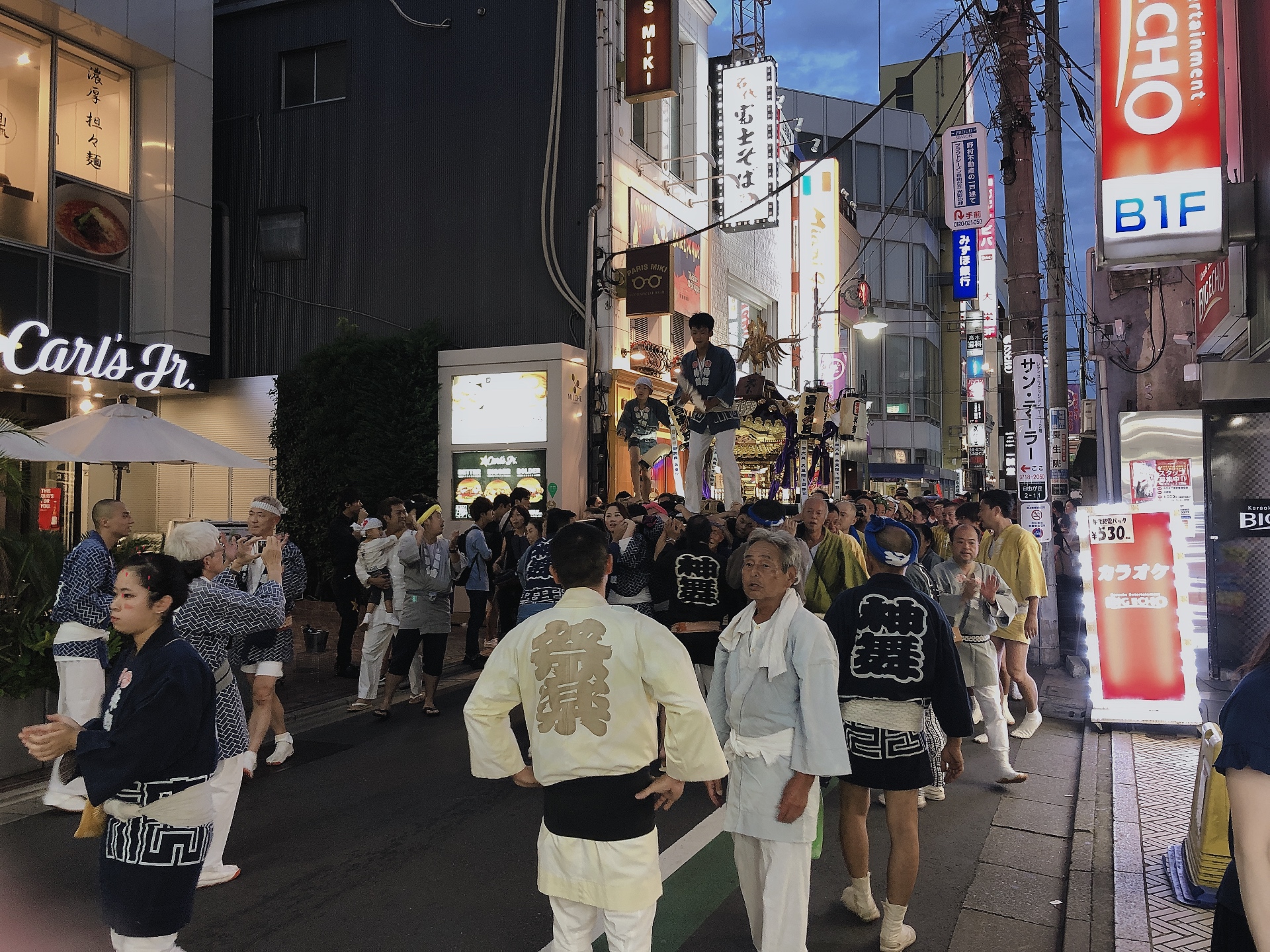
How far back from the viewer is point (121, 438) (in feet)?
33.3

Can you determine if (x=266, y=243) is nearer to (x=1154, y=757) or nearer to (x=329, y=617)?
(x=329, y=617)

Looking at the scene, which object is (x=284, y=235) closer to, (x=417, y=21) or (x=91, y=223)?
(x=91, y=223)

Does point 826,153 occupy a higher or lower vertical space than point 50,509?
higher

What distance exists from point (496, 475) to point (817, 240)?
50.9 feet

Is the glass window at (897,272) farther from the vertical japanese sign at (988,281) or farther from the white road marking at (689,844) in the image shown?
the white road marking at (689,844)

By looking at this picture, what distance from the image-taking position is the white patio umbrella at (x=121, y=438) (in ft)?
32.4

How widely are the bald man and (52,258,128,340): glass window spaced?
37.4 feet

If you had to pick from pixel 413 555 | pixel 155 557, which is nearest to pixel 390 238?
pixel 413 555

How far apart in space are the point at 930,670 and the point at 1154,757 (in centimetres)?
418

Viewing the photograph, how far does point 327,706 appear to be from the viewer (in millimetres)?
9281

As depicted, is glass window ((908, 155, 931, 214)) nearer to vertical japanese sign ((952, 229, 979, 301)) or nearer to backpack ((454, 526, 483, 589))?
vertical japanese sign ((952, 229, 979, 301))

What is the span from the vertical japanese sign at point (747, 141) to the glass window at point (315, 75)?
7.71 metres

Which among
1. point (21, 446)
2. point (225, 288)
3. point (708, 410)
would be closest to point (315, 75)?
point (225, 288)

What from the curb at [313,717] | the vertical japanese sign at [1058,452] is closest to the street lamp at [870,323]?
the vertical japanese sign at [1058,452]
